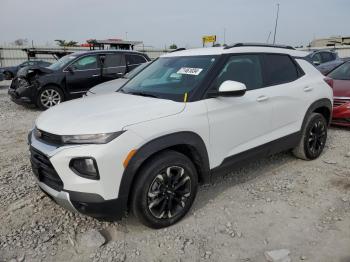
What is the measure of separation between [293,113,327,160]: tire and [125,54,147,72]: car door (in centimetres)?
628

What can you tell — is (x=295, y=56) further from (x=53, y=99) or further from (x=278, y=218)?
(x=53, y=99)

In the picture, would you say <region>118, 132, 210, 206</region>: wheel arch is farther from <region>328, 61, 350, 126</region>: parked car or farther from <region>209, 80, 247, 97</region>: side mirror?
<region>328, 61, 350, 126</region>: parked car

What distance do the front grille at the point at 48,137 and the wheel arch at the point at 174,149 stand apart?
Answer: 0.65 m

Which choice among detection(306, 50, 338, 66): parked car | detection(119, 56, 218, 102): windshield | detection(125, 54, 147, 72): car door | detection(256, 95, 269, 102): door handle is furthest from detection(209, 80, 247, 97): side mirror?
detection(306, 50, 338, 66): parked car

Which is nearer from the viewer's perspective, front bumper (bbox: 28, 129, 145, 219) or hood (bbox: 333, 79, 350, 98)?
front bumper (bbox: 28, 129, 145, 219)

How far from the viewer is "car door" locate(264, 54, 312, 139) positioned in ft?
13.1

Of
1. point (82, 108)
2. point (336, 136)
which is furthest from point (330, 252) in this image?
point (336, 136)

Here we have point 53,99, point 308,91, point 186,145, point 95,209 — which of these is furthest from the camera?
point 53,99

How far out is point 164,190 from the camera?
9.91ft

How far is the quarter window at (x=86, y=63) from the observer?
9102 mm

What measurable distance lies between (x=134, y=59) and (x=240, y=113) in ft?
22.9

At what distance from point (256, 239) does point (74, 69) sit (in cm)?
750

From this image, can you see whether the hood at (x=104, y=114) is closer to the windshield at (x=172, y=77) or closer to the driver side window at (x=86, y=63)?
the windshield at (x=172, y=77)

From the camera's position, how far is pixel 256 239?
9.88 feet
